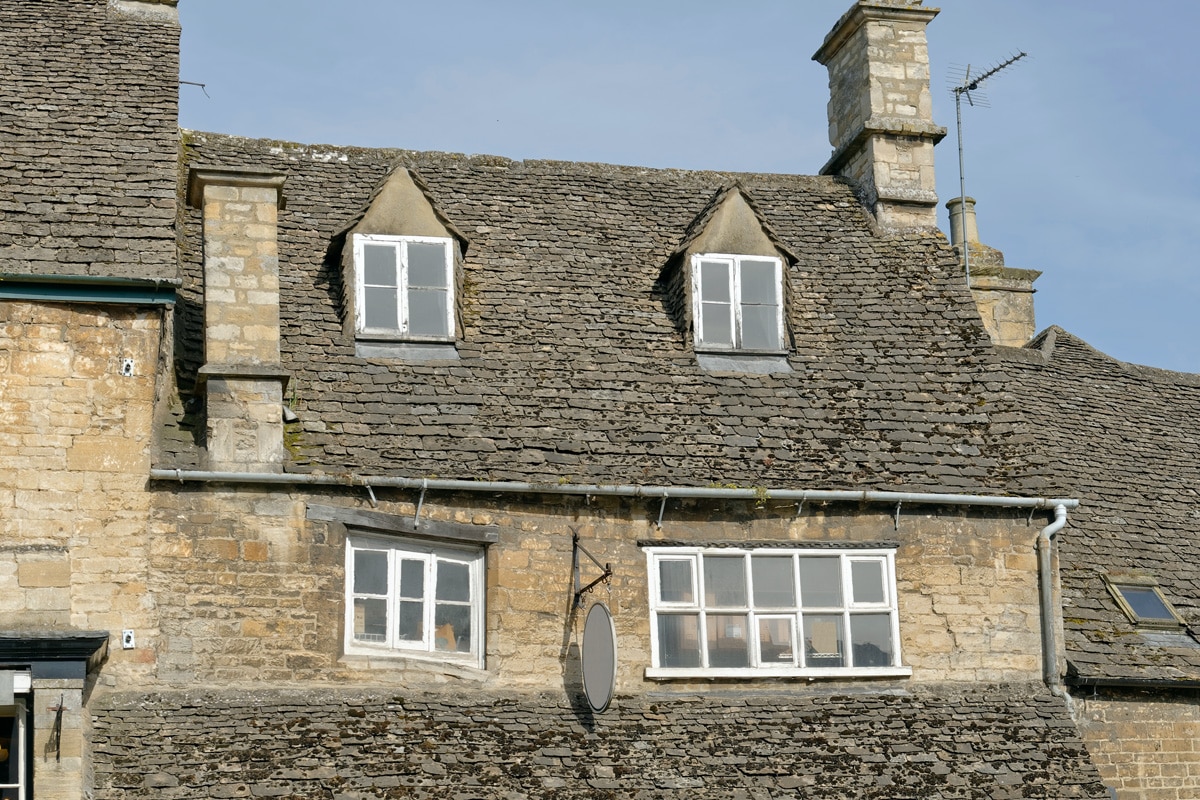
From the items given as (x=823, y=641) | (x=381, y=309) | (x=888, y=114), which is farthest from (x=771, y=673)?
(x=888, y=114)

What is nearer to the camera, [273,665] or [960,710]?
[273,665]

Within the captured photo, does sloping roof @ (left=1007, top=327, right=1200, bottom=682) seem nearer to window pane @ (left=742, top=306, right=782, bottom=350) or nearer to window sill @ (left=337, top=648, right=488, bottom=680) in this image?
window pane @ (left=742, top=306, right=782, bottom=350)

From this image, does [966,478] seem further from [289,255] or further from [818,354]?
[289,255]

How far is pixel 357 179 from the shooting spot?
68.3 feet

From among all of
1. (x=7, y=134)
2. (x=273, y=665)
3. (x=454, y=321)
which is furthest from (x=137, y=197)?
(x=273, y=665)

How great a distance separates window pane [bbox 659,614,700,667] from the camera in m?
17.3

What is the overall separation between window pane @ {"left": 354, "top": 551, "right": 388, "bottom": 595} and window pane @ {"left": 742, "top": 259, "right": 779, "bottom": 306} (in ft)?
17.3

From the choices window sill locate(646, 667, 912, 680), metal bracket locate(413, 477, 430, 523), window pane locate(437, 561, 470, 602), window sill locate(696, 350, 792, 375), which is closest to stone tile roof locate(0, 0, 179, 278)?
metal bracket locate(413, 477, 430, 523)

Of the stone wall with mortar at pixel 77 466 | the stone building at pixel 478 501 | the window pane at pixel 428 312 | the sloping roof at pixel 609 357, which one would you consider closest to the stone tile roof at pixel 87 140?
the stone building at pixel 478 501

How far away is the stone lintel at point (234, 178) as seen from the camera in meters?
17.6

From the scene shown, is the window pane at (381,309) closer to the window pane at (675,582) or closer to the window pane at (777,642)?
the window pane at (675,582)

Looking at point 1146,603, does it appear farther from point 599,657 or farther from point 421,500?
point 421,500

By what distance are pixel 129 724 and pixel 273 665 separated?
1.38m

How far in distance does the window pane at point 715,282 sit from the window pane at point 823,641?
381 centimetres
